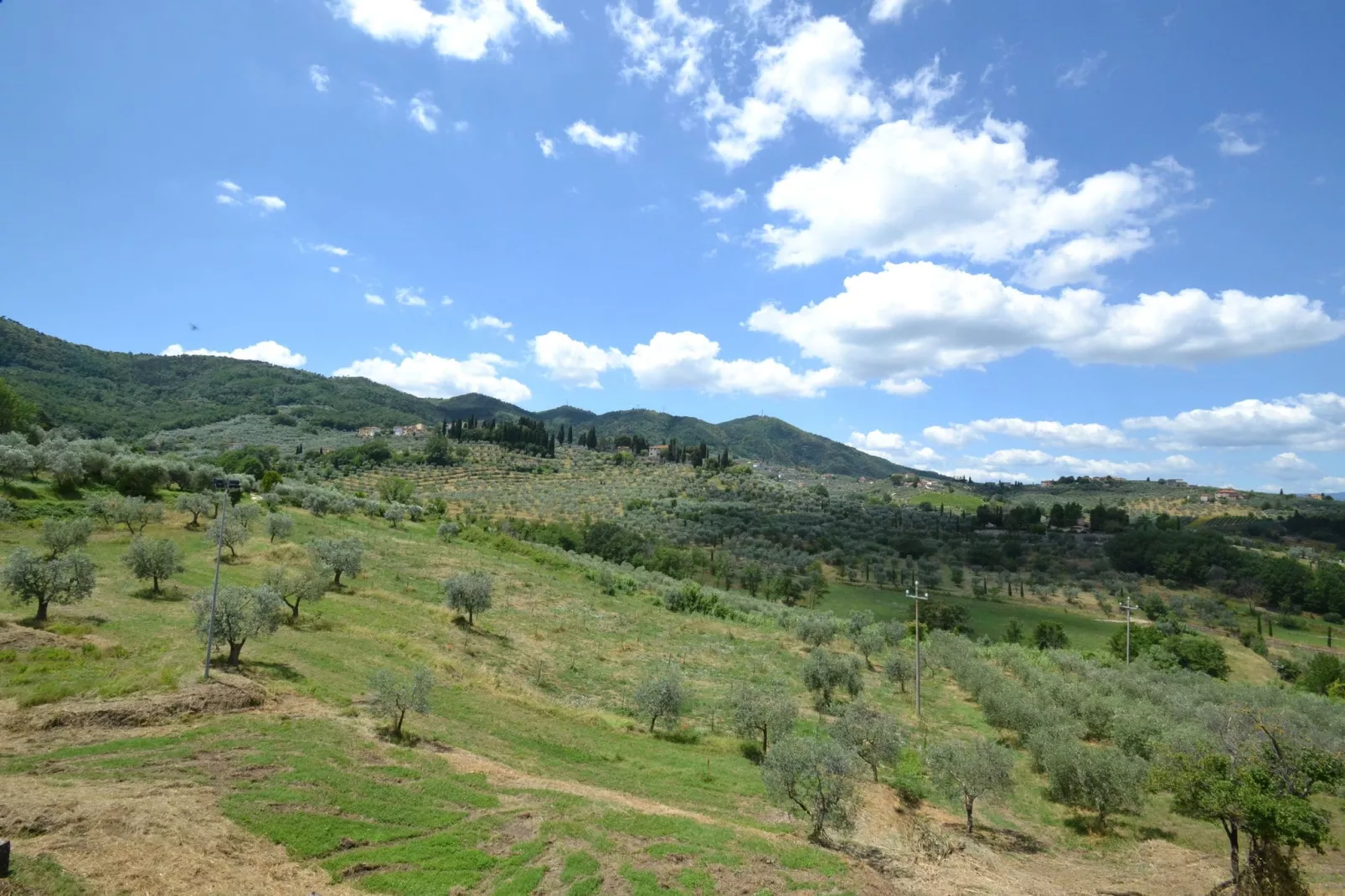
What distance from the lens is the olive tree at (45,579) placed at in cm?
2783

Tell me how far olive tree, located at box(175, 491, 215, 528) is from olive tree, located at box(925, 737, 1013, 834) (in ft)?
215

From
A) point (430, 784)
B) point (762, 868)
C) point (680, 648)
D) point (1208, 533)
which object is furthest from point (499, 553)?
point (1208, 533)

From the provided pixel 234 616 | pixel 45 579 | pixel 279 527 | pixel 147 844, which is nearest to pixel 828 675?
pixel 234 616

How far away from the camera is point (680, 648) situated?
5341 cm

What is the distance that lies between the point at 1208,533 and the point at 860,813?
A: 531 feet

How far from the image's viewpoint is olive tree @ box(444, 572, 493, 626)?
47188 mm

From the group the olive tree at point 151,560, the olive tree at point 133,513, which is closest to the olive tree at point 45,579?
the olive tree at point 151,560

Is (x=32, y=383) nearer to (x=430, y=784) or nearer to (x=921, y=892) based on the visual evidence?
(x=430, y=784)

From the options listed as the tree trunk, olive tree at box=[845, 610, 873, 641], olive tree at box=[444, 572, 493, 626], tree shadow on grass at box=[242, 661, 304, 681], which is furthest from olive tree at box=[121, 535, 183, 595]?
olive tree at box=[845, 610, 873, 641]

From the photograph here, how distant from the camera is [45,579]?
28188mm

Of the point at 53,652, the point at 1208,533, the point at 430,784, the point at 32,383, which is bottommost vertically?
the point at 430,784

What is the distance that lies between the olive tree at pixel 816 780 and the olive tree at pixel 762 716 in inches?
338

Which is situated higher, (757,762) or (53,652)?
(53,652)

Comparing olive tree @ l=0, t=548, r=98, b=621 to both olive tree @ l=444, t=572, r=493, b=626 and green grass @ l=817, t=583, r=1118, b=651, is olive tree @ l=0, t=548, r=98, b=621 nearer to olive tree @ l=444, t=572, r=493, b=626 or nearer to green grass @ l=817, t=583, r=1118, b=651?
olive tree @ l=444, t=572, r=493, b=626
